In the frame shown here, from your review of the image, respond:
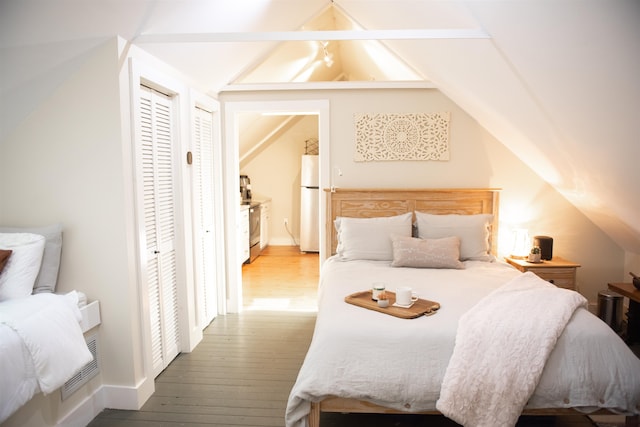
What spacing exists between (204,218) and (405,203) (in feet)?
5.86

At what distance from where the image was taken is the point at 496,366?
1834 mm

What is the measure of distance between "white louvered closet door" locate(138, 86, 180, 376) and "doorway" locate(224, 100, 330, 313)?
963 millimetres

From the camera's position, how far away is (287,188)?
6977mm

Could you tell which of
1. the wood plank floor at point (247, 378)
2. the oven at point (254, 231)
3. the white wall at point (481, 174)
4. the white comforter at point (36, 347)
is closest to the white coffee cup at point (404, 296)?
the wood plank floor at point (247, 378)

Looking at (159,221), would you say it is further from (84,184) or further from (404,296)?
(404,296)

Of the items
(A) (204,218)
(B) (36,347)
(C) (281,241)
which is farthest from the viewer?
(C) (281,241)

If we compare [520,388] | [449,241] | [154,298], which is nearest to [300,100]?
[449,241]

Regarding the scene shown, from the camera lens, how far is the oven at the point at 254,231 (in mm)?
5836

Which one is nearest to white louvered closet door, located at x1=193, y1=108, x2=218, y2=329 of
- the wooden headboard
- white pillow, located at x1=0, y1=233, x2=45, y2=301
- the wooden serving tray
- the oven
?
the wooden headboard

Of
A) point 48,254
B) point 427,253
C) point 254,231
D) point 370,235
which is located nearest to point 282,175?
point 254,231

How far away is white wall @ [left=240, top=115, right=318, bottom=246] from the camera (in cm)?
687

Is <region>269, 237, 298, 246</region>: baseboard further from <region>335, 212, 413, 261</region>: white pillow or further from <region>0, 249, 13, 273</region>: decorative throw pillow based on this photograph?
<region>0, 249, 13, 273</region>: decorative throw pillow

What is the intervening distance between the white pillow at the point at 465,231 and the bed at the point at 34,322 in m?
2.52

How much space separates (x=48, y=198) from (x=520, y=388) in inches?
99.2
